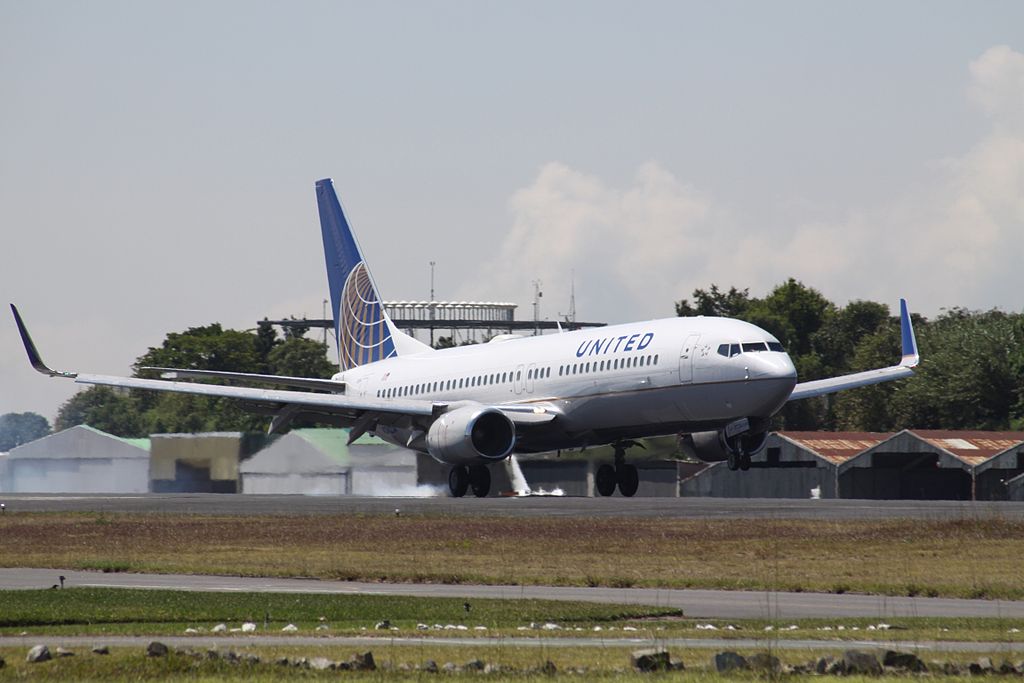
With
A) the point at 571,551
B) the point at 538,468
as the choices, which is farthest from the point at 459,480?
the point at 571,551

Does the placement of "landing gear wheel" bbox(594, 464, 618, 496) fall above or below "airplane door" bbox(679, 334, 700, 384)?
below

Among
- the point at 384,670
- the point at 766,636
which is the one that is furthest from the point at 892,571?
the point at 384,670

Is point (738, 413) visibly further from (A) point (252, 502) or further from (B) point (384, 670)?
(B) point (384, 670)

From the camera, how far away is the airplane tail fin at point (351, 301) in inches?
2603

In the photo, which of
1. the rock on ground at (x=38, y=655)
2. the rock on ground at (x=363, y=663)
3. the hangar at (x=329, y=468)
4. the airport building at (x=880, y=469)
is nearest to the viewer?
the rock on ground at (x=363, y=663)

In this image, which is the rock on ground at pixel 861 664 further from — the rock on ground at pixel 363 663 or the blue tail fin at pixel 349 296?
the blue tail fin at pixel 349 296

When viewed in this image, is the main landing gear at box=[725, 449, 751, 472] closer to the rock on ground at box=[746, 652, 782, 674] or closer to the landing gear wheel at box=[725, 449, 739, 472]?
the landing gear wheel at box=[725, 449, 739, 472]

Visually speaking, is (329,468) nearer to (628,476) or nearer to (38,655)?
(628,476)

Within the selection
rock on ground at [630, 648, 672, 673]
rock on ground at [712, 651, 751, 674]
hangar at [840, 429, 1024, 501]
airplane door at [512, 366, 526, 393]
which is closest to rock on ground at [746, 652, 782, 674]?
rock on ground at [712, 651, 751, 674]

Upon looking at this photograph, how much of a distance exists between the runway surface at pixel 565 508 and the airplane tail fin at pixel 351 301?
1225 cm

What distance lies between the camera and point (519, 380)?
54.3 meters

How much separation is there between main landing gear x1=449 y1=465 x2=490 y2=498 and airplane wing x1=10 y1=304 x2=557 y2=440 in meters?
1.98

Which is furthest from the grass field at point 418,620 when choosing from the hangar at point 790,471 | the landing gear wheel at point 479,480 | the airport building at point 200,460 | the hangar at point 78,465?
the hangar at point 78,465

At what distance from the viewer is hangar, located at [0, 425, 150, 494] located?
71.3 m
